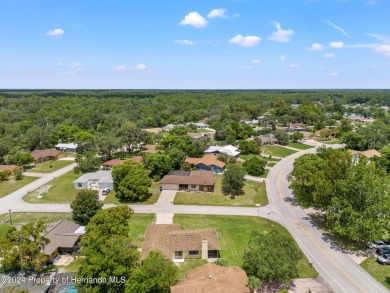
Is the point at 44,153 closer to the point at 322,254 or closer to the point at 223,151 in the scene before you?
the point at 223,151

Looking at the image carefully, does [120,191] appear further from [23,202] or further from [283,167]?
[283,167]

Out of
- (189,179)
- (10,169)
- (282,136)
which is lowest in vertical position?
(10,169)

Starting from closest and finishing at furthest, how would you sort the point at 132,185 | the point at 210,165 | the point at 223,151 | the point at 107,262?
the point at 107,262
the point at 132,185
the point at 210,165
the point at 223,151

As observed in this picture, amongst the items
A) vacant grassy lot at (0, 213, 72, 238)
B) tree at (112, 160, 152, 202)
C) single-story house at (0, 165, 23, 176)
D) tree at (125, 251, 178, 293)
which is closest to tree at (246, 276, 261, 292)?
tree at (125, 251, 178, 293)

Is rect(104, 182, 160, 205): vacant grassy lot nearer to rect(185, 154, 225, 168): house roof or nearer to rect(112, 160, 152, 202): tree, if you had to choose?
rect(112, 160, 152, 202): tree

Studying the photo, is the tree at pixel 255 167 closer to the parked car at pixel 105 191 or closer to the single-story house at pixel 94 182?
the single-story house at pixel 94 182

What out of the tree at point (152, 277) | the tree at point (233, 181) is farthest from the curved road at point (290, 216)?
the tree at point (152, 277)

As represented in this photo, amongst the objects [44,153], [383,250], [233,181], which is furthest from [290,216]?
[44,153]

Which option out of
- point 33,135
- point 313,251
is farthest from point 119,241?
point 33,135
